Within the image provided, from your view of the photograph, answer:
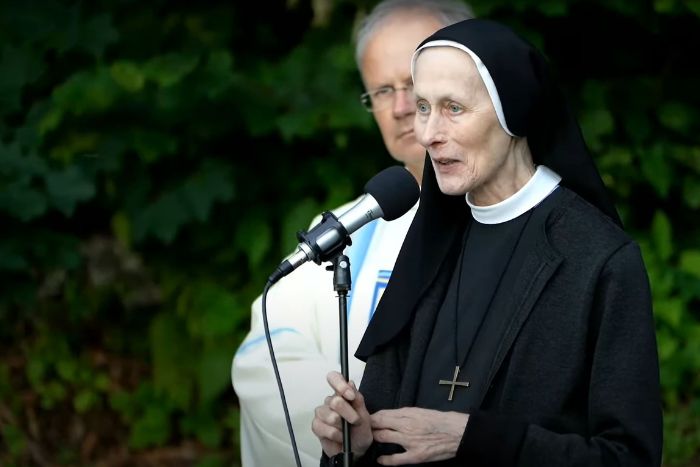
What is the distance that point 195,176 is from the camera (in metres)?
6.04

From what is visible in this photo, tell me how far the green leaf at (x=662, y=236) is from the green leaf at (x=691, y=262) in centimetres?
8

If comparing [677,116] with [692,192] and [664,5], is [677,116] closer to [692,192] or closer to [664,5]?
[692,192]

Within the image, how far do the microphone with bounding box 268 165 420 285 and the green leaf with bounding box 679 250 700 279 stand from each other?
3.88 m

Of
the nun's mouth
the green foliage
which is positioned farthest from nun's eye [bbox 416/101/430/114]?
the green foliage

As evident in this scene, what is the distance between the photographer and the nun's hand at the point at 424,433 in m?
2.72

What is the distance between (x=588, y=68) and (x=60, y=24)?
8.93ft

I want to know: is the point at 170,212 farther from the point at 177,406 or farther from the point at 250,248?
the point at 177,406

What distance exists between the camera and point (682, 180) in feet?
21.2

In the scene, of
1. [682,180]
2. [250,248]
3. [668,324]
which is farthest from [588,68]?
[250,248]

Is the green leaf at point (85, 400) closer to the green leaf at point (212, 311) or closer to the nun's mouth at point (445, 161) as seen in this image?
the green leaf at point (212, 311)

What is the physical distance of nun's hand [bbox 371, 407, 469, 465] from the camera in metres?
2.72

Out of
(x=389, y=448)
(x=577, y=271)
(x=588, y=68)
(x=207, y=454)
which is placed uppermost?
(x=588, y=68)

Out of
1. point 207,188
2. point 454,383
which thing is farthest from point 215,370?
point 454,383

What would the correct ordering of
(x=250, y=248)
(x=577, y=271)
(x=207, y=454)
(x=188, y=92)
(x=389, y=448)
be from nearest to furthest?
1. (x=577, y=271)
2. (x=389, y=448)
3. (x=188, y=92)
4. (x=250, y=248)
5. (x=207, y=454)
